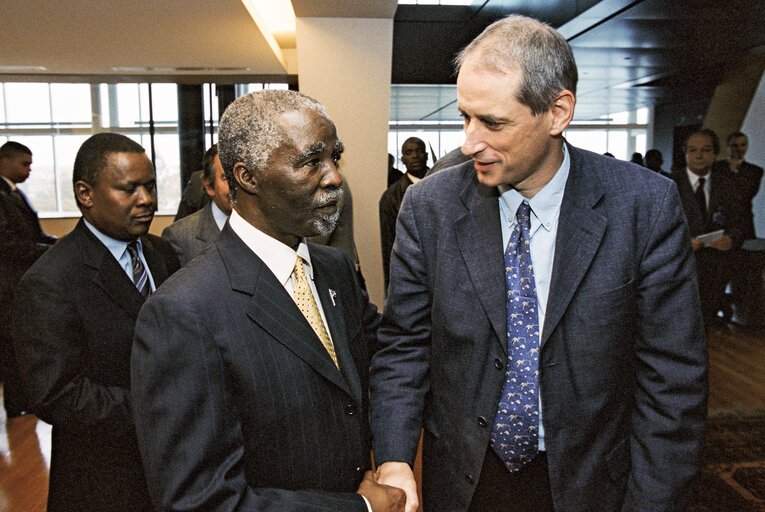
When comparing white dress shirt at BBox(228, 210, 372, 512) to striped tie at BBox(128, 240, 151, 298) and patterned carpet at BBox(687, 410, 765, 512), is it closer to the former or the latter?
striped tie at BBox(128, 240, 151, 298)

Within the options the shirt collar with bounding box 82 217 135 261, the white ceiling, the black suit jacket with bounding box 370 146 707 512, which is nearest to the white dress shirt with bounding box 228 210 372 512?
the black suit jacket with bounding box 370 146 707 512

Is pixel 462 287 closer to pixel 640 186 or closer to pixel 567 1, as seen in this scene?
pixel 640 186

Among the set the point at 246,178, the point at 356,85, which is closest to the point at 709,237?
the point at 356,85

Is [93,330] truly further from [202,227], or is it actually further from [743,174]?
[743,174]

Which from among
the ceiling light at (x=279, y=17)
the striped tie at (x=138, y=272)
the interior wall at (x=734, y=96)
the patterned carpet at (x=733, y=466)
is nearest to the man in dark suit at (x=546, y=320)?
the striped tie at (x=138, y=272)

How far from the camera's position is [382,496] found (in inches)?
47.8

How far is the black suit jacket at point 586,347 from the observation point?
1241 millimetres

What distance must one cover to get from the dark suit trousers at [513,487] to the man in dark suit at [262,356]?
10.2 inches

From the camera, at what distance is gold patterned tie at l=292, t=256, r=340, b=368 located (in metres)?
1.24

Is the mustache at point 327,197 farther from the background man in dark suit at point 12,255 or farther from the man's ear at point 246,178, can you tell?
the background man in dark suit at point 12,255

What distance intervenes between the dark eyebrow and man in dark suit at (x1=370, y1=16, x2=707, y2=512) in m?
0.31

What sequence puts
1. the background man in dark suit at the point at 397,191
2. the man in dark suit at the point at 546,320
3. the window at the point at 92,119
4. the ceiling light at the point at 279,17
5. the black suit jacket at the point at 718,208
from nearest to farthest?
the man in dark suit at the point at 546,320, the black suit jacket at the point at 718,208, the background man in dark suit at the point at 397,191, the ceiling light at the point at 279,17, the window at the point at 92,119

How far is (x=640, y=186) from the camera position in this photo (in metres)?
1.27

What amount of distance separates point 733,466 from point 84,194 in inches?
143
